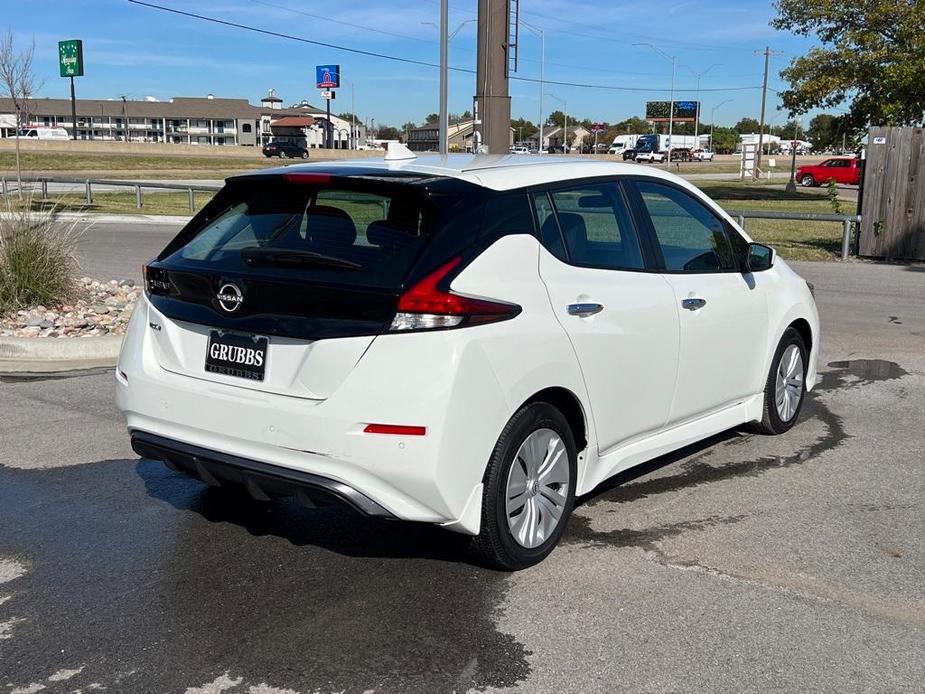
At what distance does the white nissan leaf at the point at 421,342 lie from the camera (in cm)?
379

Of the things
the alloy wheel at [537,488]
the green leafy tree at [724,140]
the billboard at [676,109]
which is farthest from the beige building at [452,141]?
the green leafy tree at [724,140]

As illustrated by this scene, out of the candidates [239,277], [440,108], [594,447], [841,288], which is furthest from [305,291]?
[440,108]

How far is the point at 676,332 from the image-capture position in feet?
16.7

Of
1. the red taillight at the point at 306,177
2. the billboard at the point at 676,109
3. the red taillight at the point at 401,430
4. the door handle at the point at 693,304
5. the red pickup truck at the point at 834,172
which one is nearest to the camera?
the red taillight at the point at 401,430

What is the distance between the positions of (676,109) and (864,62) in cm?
10312

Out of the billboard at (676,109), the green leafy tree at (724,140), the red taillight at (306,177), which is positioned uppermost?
the billboard at (676,109)

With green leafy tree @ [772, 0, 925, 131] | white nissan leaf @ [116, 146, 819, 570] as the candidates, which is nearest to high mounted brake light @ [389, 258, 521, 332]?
white nissan leaf @ [116, 146, 819, 570]

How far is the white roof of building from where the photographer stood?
433cm

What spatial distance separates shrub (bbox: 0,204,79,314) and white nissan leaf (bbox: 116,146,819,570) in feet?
19.3

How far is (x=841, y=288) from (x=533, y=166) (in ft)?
33.9

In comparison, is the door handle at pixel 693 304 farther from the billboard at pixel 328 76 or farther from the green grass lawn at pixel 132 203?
the billboard at pixel 328 76

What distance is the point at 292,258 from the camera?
4.08 meters

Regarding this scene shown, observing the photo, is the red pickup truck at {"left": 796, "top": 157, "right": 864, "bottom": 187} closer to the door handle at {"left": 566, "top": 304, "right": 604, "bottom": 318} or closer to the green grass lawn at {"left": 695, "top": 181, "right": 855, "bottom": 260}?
the green grass lawn at {"left": 695, "top": 181, "right": 855, "bottom": 260}

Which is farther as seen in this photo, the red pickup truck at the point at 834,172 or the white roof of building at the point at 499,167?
the red pickup truck at the point at 834,172
